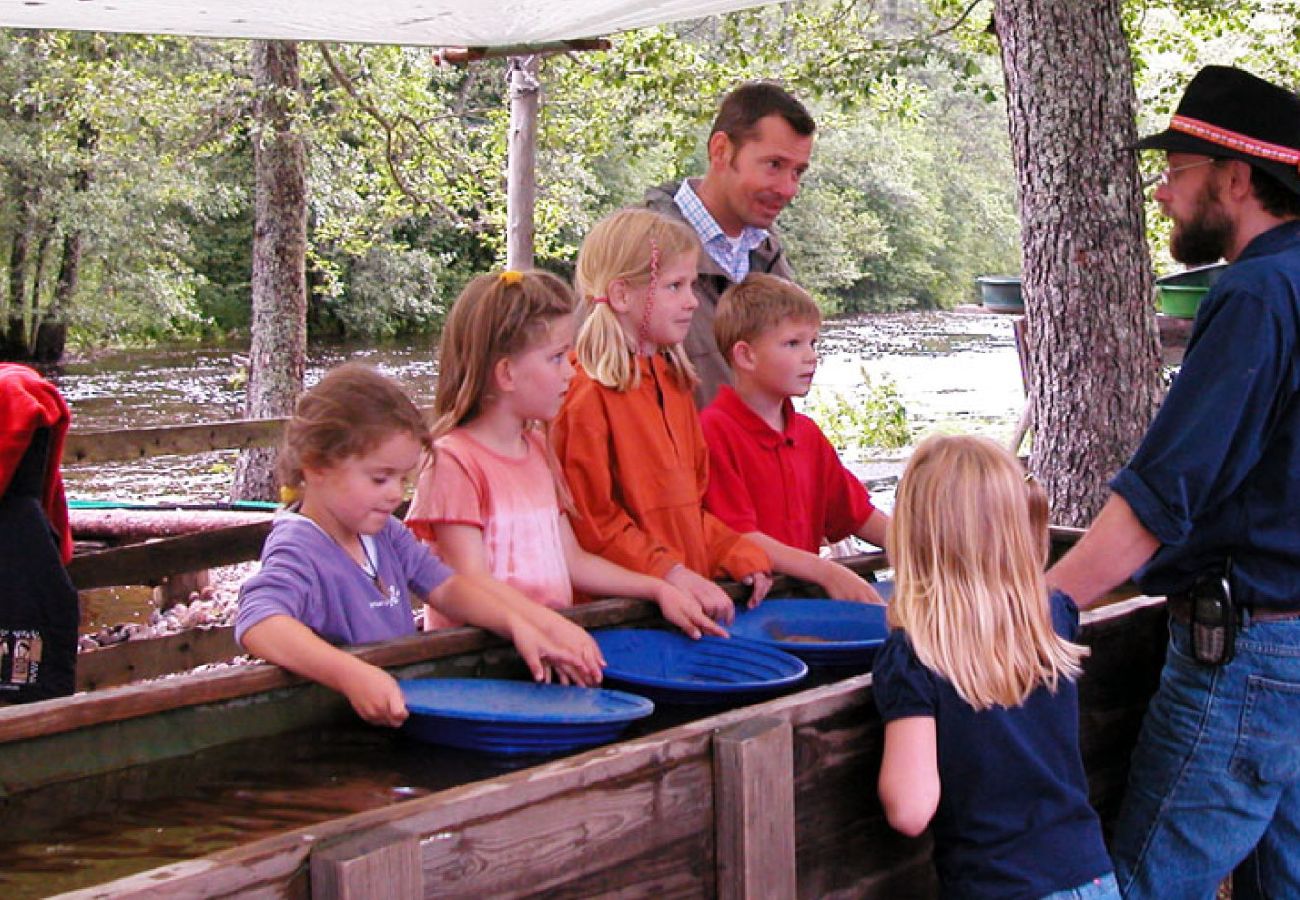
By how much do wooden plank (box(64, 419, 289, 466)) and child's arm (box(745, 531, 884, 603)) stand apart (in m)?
4.01

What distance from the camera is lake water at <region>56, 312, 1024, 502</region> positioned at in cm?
1388

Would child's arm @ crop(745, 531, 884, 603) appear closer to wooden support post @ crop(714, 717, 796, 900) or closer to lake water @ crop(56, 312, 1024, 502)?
wooden support post @ crop(714, 717, 796, 900)

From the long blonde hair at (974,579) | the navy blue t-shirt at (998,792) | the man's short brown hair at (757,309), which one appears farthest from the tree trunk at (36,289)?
the navy blue t-shirt at (998,792)

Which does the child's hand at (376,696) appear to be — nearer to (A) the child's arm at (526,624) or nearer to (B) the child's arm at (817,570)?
(A) the child's arm at (526,624)

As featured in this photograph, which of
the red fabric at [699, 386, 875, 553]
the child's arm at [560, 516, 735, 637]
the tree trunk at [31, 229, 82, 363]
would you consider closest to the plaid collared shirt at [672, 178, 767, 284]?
the red fabric at [699, 386, 875, 553]

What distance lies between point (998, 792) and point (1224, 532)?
0.61 m

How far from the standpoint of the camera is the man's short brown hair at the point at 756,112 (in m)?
3.66

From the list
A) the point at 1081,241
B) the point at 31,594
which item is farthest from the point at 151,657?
the point at 1081,241

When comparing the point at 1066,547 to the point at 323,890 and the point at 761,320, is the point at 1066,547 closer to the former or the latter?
the point at 761,320

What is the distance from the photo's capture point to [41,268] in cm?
2328

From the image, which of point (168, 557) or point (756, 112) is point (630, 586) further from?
point (168, 557)

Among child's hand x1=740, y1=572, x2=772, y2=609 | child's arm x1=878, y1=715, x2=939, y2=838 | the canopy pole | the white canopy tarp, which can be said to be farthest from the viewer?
the canopy pole

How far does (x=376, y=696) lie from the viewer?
7.57 ft

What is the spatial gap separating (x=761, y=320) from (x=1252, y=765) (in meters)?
1.44
